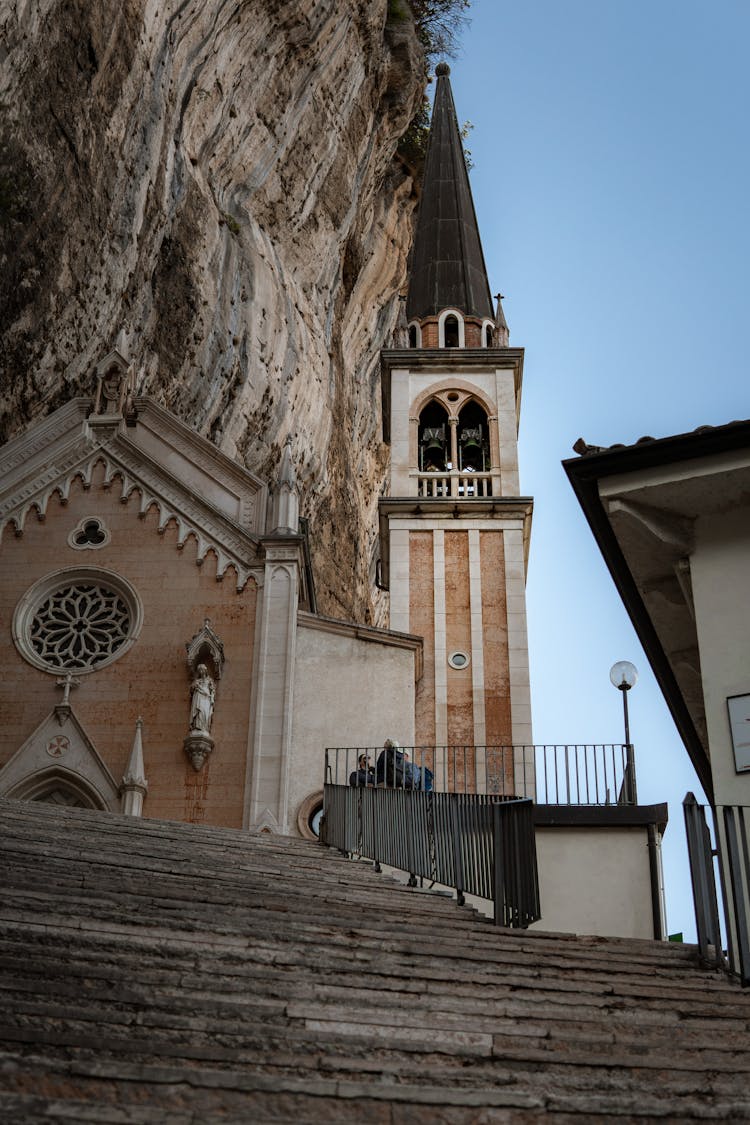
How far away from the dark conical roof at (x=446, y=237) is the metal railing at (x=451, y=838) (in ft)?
71.4

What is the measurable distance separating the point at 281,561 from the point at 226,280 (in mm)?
8723

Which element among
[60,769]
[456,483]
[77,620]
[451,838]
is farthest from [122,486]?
[451,838]

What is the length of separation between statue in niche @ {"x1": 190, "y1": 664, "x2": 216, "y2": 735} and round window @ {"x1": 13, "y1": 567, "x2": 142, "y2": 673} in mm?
1346

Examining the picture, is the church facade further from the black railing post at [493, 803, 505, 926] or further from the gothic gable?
the black railing post at [493, 803, 505, 926]

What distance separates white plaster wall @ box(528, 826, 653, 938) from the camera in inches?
A: 598

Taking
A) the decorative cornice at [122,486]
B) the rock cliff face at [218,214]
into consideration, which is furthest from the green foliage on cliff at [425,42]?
the decorative cornice at [122,486]

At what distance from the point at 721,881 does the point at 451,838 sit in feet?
11.2

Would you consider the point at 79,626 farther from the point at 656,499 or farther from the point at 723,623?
the point at 723,623

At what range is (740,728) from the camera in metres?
9.30

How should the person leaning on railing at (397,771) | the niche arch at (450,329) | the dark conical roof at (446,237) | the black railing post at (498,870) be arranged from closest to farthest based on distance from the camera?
1. the black railing post at (498,870)
2. the person leaning on railing at (397,771)
3. the niche arch at (450,329)
4. the dark conical roof at (446,237)

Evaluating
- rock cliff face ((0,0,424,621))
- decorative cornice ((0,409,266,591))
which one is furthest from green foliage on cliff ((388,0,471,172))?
decorative cornice ((0,409,266,591))

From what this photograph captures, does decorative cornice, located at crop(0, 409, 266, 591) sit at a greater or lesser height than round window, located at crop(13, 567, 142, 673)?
greater

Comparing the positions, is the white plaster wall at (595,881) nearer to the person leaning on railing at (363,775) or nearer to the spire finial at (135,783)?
the person leaning on railing at (363,775)

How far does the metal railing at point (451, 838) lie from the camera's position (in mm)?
9984
